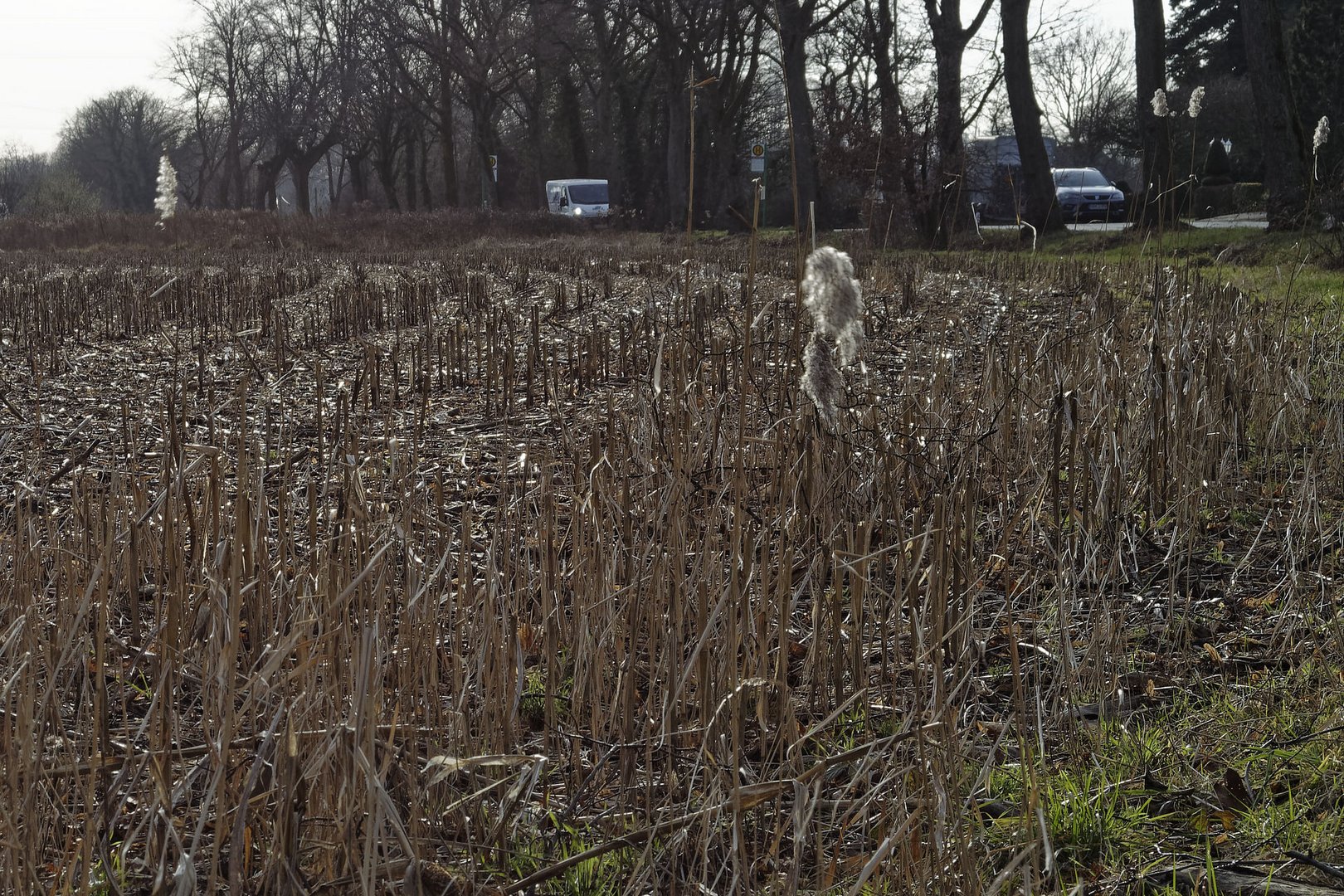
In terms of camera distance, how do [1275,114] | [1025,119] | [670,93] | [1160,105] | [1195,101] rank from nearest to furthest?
[1160,105]
[1195,101]
[1275,114]
[1025,119]
[670,93]

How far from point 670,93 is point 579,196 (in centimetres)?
1190

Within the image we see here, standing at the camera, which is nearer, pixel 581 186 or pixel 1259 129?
pixel 1259 129

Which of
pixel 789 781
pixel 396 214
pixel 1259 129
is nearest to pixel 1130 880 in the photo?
pixel 789 781

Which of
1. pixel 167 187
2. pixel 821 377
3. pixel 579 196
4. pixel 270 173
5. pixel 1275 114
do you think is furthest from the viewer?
pixel 270 173

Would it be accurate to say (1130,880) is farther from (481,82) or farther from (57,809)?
(481,82)

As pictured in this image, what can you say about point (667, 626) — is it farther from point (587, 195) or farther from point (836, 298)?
point (587, 195)

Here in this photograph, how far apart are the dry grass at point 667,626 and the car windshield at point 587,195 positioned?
104 feet

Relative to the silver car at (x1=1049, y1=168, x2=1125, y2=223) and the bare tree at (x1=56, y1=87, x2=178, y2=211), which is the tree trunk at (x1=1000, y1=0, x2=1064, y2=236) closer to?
the silver car at (x1=1049, y1=168, x2=1125, y2=223)

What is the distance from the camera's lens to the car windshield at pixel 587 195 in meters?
35.8

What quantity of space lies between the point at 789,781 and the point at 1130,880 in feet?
2.06

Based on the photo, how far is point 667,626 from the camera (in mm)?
2428

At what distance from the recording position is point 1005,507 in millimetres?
3225

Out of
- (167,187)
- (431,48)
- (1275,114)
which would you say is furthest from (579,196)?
(167,187)

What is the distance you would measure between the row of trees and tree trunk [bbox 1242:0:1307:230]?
0.39 feet
